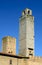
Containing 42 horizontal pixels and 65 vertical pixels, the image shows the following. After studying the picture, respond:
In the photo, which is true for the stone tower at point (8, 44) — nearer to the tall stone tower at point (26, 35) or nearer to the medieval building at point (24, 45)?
the medieval building at point (24, 45)

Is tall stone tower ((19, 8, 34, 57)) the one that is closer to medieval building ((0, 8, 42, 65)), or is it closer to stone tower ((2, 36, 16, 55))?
medieval building ((0, 8, 42, 65))

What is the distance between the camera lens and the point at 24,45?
35.4m

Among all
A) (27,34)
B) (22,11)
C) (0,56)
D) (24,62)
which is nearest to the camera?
(0,56)

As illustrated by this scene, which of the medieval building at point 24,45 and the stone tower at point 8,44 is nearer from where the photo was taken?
A: the medieval building at point 24,45

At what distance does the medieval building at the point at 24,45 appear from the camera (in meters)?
31.6

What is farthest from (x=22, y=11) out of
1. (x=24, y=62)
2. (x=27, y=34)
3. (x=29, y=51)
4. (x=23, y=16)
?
(x=24, y=62)

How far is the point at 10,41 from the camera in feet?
130

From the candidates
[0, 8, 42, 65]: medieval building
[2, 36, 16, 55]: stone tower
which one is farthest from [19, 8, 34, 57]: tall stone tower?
[2, 36, 16, 55]: stone tower

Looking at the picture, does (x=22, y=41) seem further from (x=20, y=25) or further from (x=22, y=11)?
(x=22, y=11)

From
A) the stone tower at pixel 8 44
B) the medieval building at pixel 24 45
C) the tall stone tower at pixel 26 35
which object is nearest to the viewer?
the medieval building at pixel 24 45

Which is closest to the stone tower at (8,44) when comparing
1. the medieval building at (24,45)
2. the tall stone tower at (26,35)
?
the medieval building at (24,45)

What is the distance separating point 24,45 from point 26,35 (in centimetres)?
178

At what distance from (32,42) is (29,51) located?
1.85 metres

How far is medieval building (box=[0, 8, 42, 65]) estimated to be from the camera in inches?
1243
